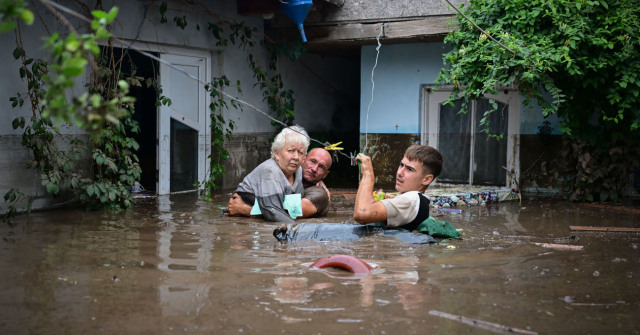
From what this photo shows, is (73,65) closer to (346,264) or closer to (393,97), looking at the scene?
(346,264)

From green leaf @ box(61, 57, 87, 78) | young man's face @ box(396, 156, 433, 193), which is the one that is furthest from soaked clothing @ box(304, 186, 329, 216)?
green leaf @ box(61, 57, 87, 78)

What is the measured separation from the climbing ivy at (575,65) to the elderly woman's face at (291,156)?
2.61 meters

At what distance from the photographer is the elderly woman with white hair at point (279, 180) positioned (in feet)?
25.0

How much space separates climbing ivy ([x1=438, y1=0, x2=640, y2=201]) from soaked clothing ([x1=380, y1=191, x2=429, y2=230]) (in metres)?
2.96

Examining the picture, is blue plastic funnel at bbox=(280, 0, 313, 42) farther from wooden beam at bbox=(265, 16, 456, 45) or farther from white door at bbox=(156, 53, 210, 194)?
white door at bbox=(156, 53, 210, 194)

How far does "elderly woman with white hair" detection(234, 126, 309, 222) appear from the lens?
25.0 feet

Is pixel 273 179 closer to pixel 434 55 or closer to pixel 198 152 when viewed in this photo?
pixel 198 152

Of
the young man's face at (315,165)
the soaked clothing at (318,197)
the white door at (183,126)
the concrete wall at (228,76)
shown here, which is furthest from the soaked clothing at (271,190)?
the white door at (183,126)

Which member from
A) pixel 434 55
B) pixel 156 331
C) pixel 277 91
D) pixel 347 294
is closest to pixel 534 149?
pixel 434 55

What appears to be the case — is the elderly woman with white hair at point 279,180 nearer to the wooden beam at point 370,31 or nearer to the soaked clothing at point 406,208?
the soaked clothing at point 406,208

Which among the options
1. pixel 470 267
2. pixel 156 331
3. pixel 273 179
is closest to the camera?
pixel 156 331

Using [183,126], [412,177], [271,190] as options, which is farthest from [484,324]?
[183,126]

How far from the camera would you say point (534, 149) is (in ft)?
34.9

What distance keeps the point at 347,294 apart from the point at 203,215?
4262mm
